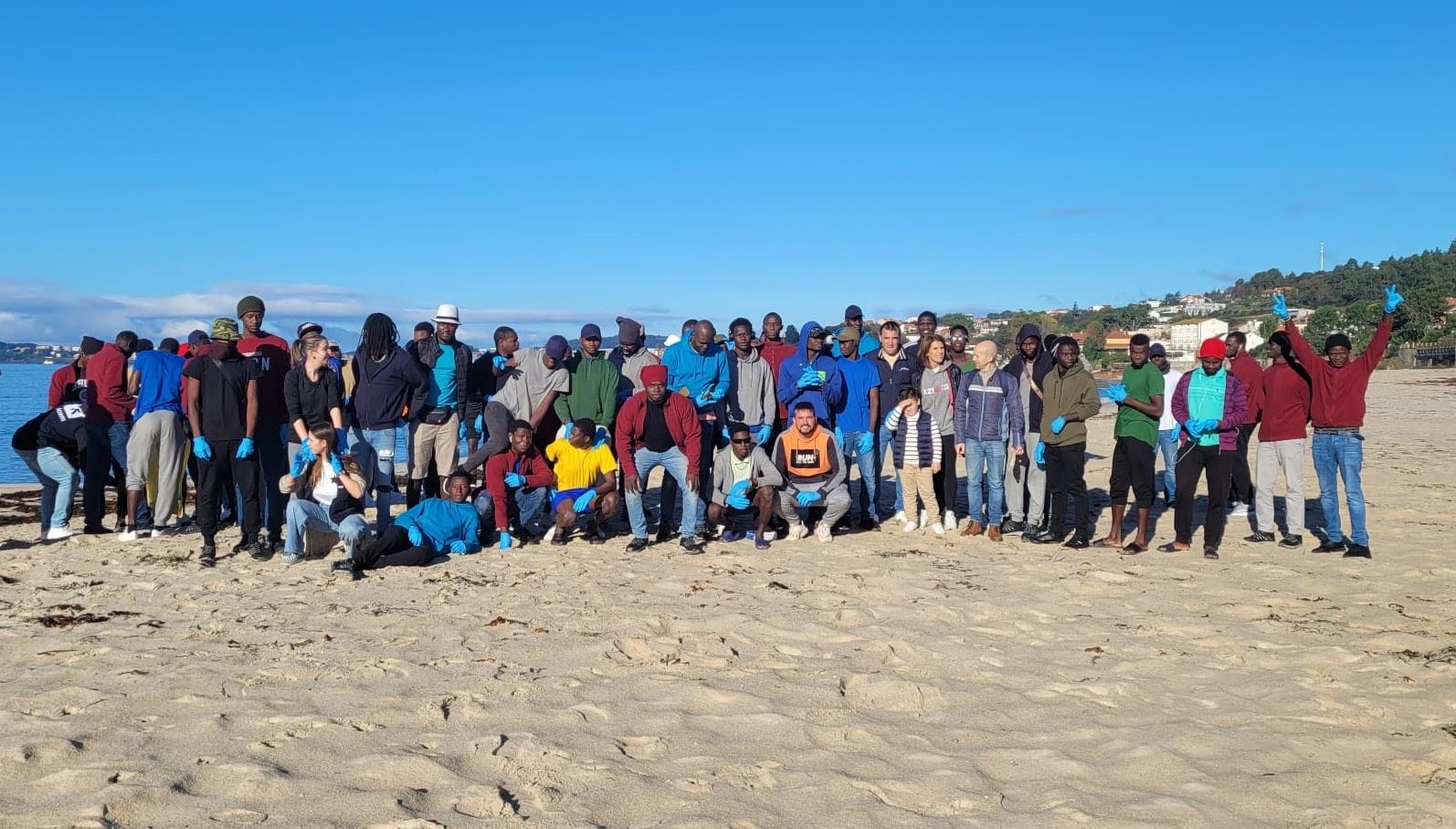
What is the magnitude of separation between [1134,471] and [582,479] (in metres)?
4.89

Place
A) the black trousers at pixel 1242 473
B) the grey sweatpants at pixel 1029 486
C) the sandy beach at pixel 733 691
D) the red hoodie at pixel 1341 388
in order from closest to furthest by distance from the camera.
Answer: the sandy beach at pixel 733 691
the red hoodie at pixel 1341 388
the grey sweatpants at pixel 1029 486
the black trousers at pixel 1242 473

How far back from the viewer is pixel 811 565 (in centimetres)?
789

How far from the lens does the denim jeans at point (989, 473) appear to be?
9000 millimetres

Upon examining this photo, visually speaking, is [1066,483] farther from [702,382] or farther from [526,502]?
[526,502]

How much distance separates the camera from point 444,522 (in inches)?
321

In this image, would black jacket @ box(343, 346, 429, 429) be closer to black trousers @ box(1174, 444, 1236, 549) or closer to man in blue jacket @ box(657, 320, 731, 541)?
man in blue jacket @ box(657, 320, 731, 541)

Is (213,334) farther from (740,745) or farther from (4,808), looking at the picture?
(740,745)

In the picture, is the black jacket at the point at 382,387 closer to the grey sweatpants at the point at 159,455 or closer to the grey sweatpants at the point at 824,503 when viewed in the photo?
the grey sweatpants at the point at 159,455

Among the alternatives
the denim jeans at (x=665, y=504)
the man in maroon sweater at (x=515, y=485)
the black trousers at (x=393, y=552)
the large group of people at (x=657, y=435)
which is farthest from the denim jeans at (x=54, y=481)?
the denim jeans at (x=665, y=504)

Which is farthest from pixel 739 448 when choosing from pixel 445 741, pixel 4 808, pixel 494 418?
pixel 4 808

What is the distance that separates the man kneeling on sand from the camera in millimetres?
8891

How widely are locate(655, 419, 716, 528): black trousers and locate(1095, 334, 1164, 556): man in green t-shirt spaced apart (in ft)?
10.7

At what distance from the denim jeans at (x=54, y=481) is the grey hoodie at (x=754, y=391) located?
6116 millimetres

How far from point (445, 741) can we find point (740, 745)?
1269mm
